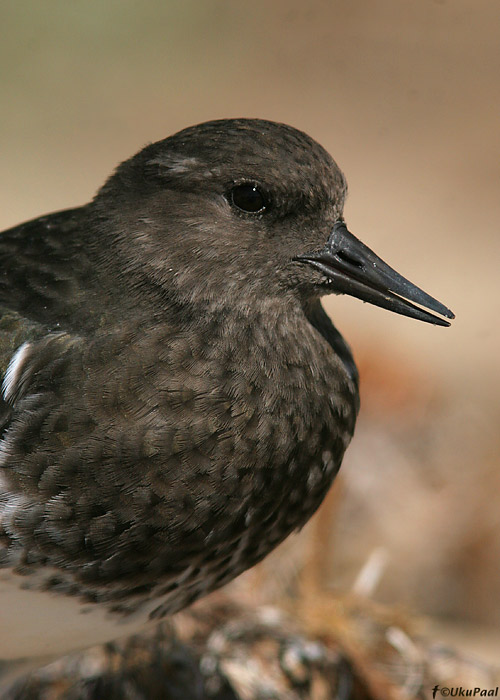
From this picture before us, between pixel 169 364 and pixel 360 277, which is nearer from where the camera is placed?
pixel 169 364

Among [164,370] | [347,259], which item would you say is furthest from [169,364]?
[347,259]

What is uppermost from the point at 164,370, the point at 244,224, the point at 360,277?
the point at 244,224

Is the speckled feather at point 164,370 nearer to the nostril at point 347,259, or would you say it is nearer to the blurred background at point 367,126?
the nostril at point 347,259

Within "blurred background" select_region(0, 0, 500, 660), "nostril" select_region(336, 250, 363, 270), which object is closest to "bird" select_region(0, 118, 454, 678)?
"nostril" select_region(336, 250, 363, 270)

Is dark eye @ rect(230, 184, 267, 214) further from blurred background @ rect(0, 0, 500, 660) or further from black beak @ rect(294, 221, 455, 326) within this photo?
blurred background @ rect(0, 0, 500, 660)

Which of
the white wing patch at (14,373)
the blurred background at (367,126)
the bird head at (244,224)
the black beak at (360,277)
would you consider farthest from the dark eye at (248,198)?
the blurred background at (367,126)

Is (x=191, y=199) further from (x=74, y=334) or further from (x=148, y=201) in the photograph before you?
(x=74, y=334)

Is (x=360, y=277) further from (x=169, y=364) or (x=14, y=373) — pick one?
(x=14, y=373)
